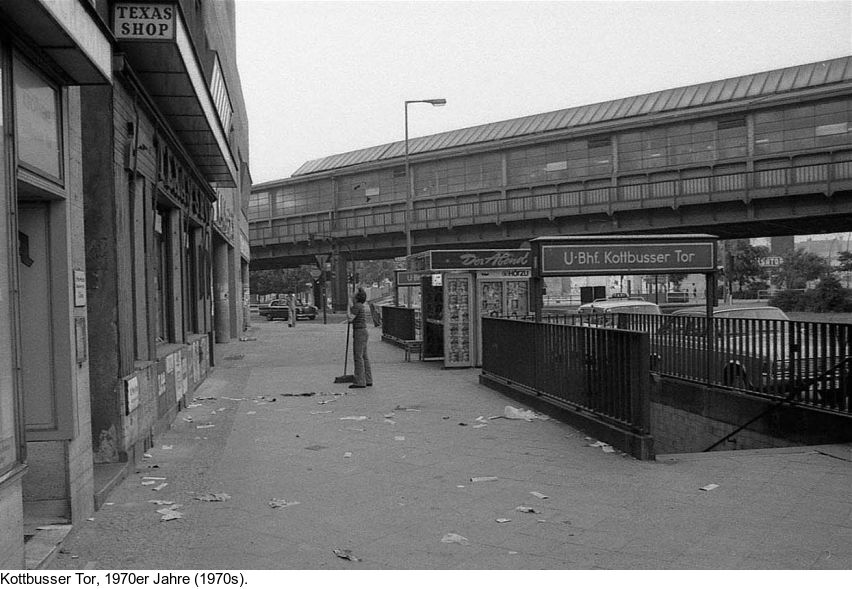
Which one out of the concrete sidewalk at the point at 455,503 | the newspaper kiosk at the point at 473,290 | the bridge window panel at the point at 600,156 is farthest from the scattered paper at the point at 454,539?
the bridge window panel at the point at 600,156

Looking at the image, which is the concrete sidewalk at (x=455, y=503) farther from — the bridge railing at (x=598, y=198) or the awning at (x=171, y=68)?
the bridge railing at (x=598, y=198)

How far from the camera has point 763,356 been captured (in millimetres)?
9711

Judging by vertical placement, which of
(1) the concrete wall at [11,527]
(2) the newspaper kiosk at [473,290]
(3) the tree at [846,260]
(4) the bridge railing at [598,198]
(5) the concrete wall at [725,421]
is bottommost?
(5) the concrete wall at [725,421]

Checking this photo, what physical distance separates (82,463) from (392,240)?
155 ft

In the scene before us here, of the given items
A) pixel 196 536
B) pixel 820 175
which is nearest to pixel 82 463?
pixel 196 536

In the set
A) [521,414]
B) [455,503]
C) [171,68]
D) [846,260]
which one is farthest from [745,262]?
[455,503]

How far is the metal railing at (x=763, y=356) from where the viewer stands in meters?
8.56

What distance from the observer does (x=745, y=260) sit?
6794 centimetres

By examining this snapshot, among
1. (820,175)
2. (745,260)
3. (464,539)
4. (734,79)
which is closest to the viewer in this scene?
(464,539)

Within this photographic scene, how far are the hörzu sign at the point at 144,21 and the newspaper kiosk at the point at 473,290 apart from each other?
9738 millimetres

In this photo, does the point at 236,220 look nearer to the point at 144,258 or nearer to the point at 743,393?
the point at 144,258

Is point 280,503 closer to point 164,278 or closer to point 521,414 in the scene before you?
point 521,414

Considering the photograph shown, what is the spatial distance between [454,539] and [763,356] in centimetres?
593

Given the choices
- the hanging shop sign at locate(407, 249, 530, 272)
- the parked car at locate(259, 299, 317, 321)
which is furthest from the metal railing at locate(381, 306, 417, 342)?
the parked car at locate(259, 299, 317, 321)
